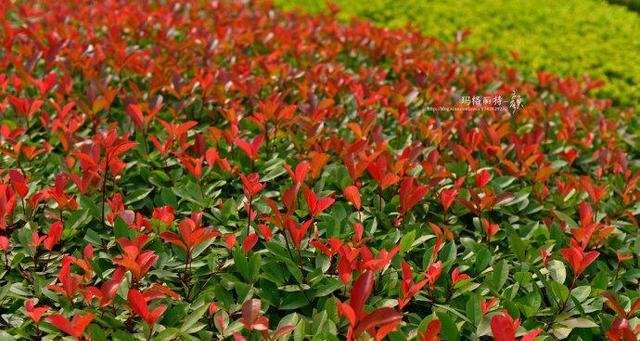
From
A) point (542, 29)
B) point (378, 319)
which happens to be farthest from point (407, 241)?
point (542, 29)

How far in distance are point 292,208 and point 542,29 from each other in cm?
492

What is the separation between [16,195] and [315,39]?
284 cm

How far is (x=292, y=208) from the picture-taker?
1925 millimetres

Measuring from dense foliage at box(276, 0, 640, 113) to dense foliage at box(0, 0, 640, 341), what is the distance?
5.51 feet

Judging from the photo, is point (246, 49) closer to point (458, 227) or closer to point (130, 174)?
point (130, 174)

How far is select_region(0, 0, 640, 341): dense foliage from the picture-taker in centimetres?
164

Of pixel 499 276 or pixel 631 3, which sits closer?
pixel 499 276

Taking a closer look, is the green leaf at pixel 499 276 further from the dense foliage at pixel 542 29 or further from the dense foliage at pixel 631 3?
the dense foliage at pixel 631 3

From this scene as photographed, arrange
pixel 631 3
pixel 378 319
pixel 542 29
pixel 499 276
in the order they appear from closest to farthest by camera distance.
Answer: pixel 378 319
pixel 499 276
pixel 542 29
pixel 631 3

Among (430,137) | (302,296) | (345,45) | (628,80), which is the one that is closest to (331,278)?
(302,296)

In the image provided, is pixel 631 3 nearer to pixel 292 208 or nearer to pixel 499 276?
pixel 499 276

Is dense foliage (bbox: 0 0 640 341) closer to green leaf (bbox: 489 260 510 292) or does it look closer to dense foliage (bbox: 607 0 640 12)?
green leaf (bbox: 489 260 510 292)

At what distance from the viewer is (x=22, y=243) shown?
6.00ft

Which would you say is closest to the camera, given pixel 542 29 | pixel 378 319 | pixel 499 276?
pixel 378 319
